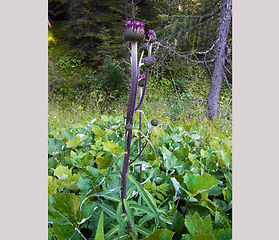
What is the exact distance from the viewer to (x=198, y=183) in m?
0.55

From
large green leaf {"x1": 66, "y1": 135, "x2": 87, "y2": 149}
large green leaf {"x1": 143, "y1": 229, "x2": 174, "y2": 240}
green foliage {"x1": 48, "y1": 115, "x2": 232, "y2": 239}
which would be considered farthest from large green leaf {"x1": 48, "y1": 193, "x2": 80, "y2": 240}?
large green leaf {"x1": 66, "y1": 135, "x2": 87, "y2": 149}

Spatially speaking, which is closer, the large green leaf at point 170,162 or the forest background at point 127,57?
the large green leaf at point 170,162

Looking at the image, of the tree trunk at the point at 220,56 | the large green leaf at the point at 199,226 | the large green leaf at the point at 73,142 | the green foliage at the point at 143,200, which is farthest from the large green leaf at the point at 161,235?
the tree trunk at the point at 220,56

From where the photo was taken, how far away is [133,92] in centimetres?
38

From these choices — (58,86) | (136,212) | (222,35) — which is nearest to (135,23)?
(136,212)

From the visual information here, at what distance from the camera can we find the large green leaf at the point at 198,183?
1.74 feet

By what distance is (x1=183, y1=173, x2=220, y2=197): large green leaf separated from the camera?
0.53 meters

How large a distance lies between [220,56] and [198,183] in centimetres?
349

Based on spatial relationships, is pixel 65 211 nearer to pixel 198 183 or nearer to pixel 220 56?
pixel 198 183

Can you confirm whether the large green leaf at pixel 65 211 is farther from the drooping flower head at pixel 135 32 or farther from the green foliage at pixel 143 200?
the drooping flower head at pixel 135 32

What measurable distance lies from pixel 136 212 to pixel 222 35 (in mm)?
3651

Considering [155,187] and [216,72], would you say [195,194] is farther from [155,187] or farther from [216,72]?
[216,72]

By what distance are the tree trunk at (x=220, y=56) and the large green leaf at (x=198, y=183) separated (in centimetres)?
318

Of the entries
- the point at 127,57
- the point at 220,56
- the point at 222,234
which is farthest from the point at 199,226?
the point at 127,57
